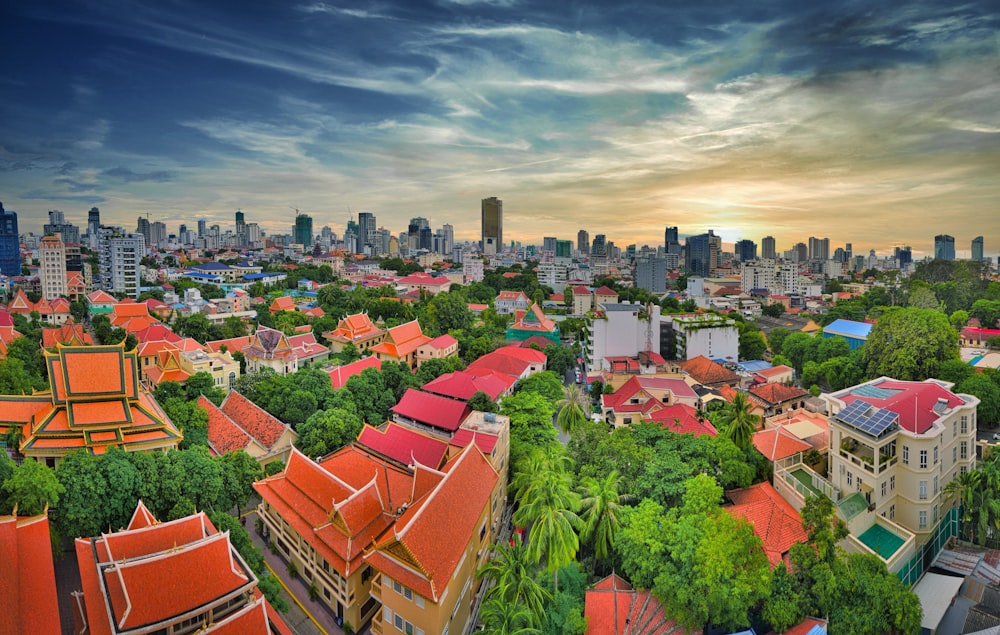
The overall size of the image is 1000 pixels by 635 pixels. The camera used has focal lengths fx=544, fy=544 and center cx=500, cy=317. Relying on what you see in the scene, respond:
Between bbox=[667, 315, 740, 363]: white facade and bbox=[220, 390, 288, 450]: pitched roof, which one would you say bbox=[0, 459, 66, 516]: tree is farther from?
bbox=[667, 315, 740, 363]: white facade

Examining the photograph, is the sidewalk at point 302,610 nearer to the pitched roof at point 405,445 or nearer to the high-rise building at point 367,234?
the pitched roof at point 405,445

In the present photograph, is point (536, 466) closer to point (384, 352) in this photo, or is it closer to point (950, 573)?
point (950, 573)

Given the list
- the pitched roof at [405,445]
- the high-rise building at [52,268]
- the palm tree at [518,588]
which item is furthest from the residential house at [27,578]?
the high-rise building at [52,268]

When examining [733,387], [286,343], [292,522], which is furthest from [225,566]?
[733,387]

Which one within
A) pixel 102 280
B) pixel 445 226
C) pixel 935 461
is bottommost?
pixel 935 461

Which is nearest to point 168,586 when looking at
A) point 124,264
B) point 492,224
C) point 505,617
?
point 505,617

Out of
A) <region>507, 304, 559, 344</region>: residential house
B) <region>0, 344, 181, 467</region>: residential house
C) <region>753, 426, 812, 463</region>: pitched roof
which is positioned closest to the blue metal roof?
<region>507, 304, 559, 344</region>: residential house
